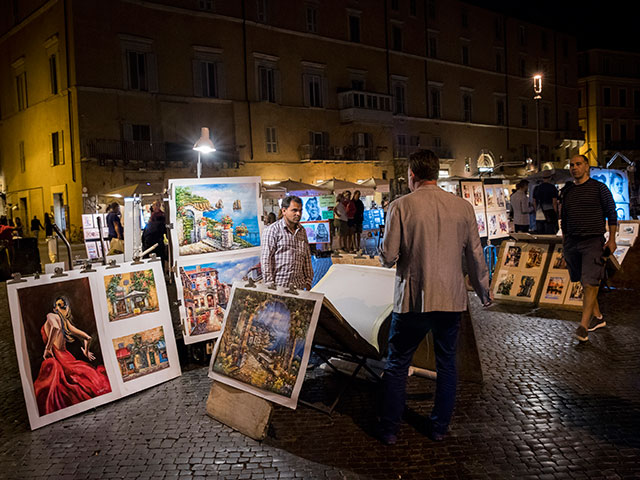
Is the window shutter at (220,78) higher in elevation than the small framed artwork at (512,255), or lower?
higher

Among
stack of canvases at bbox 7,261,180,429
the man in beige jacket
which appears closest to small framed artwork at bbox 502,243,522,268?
the man in beige jacket

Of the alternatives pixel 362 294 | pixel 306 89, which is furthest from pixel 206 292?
pixel 306 89

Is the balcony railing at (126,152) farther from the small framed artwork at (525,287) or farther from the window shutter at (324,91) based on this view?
the small framed artwork at (525,287)

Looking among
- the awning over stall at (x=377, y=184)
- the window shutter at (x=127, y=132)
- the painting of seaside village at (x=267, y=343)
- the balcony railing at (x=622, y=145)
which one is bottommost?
the painting of seaside village at (x=267, y=343)

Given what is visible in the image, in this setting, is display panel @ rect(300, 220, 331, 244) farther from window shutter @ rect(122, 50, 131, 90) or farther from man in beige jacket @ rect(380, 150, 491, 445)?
window shutter @ rect(122, 50, 131, 90)

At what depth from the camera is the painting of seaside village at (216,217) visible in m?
5.97

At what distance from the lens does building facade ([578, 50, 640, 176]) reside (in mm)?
51094

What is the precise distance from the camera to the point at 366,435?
4.14 metres

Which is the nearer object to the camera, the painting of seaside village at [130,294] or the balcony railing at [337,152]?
the painting of seaside village at [130,294]

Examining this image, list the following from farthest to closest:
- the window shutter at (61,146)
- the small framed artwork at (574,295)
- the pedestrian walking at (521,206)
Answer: the window shutter at (61,146) < the pedestrian walking at (521,206) < the small framed artwork at (574,295)

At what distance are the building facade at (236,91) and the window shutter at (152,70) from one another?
0.08m

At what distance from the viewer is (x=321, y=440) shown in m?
4.08

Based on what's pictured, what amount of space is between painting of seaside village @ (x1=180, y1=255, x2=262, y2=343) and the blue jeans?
7.93ft

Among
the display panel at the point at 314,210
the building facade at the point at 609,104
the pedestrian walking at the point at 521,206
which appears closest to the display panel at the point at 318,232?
the display panel at the point at 314,210
